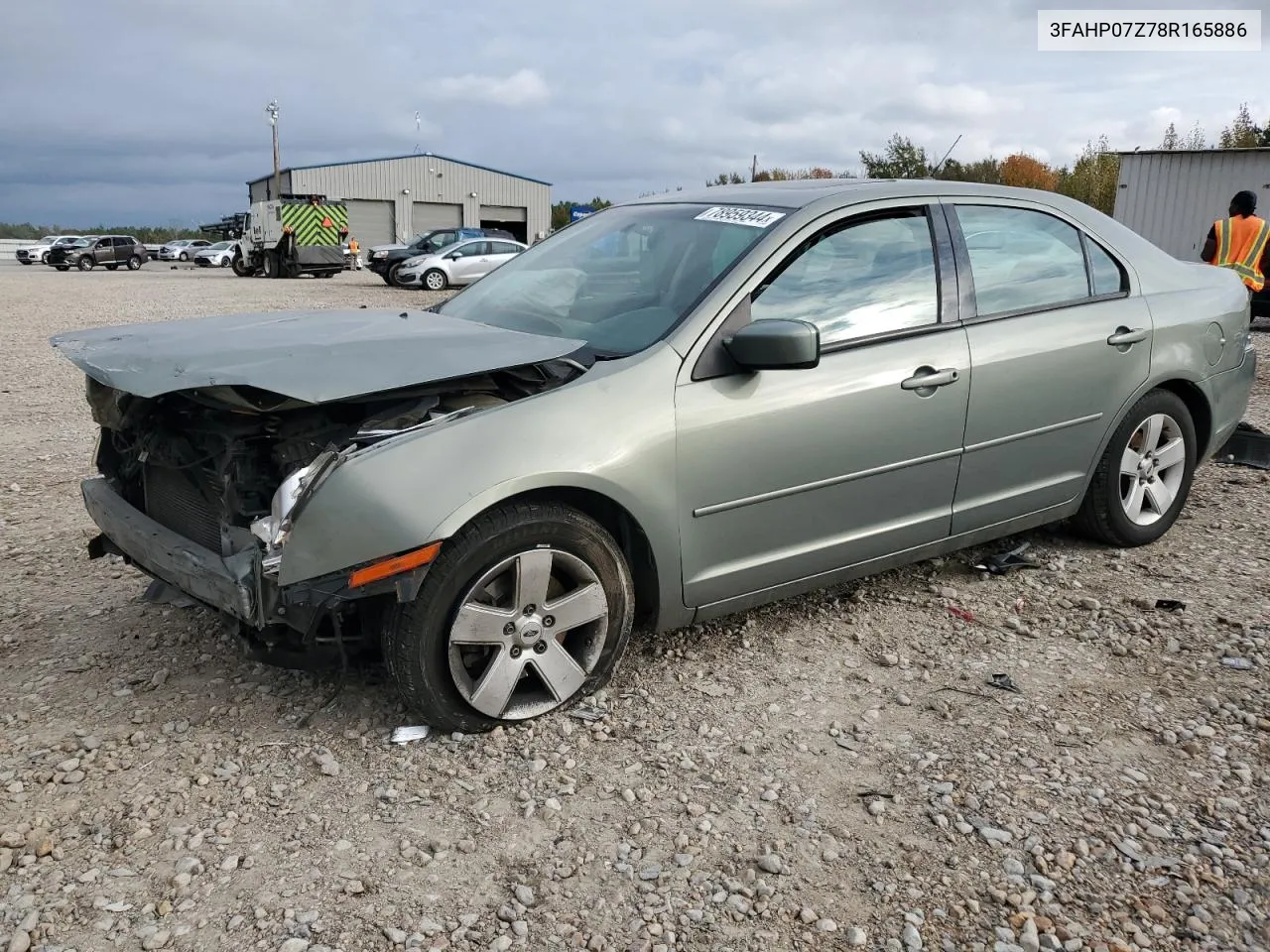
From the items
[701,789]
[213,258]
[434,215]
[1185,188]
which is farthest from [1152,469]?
[434,215]

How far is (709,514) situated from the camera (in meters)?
3.34

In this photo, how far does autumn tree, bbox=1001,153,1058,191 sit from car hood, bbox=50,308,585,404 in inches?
1228

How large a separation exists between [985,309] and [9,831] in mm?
3634

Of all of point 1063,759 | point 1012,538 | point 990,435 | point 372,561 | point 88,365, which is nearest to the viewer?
point 372,561

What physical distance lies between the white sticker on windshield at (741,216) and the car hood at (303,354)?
82 centimetres

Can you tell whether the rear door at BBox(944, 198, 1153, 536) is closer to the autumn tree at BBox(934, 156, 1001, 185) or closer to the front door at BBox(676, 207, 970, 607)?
the front door at BBox(676, 207, 970, 607)

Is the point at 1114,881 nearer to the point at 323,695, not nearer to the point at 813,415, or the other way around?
the point at 813,415

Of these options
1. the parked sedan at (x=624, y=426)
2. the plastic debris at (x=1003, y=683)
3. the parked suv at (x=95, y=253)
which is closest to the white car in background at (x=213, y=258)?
the parked suv at (x=95, y=253)

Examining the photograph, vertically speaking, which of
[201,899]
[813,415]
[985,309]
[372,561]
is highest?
[985,309]

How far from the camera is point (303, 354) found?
312cm

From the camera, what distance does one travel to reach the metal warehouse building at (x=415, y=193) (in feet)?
176

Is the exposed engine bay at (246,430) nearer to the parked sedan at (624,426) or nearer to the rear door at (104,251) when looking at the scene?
the parked sedan at (624,426)

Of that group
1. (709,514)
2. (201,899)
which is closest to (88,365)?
(201,899)

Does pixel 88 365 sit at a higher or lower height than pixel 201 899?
higher
